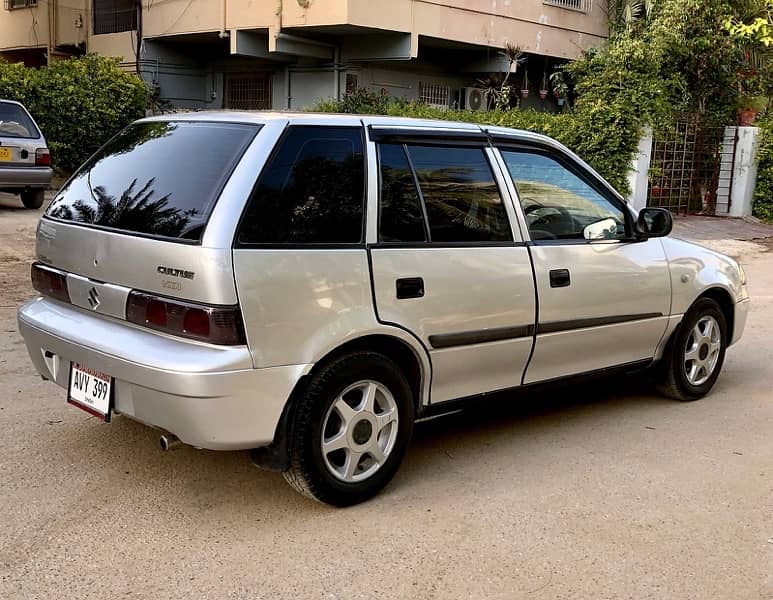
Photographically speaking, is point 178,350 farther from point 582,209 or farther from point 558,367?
point 582,209

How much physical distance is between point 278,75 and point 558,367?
15828 mm

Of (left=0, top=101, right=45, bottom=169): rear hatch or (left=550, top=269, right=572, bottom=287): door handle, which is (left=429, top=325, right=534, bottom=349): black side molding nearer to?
(left=550, top=269, right=572, bottom=287): door handle

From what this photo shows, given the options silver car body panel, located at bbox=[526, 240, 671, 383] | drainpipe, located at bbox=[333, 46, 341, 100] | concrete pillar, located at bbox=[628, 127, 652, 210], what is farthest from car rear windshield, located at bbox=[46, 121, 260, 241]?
drainpipe, located at bbox=[333, 46, 341, 100]

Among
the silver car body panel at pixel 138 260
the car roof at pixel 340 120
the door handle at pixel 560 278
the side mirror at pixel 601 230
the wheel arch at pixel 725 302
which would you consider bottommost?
the wheel arch at pixel 725 302

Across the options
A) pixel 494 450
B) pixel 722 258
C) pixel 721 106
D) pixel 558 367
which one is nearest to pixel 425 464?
pixel 494 450

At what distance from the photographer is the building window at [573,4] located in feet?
67.1

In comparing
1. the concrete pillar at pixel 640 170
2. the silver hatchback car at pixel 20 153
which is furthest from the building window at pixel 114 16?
the concrete pillar at pixel 640 170

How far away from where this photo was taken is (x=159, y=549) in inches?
138

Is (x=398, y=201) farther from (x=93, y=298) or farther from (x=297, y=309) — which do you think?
(x=93, y=298)

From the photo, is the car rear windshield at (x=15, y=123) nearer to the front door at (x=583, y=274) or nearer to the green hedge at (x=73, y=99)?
the green hedge at (x=73, y=99)

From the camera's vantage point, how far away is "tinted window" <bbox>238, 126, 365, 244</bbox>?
3.62 metres

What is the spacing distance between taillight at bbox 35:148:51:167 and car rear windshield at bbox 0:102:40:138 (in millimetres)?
258

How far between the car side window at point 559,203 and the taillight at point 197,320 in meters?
1.88

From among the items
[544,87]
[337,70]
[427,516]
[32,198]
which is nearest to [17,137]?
[32,198]
